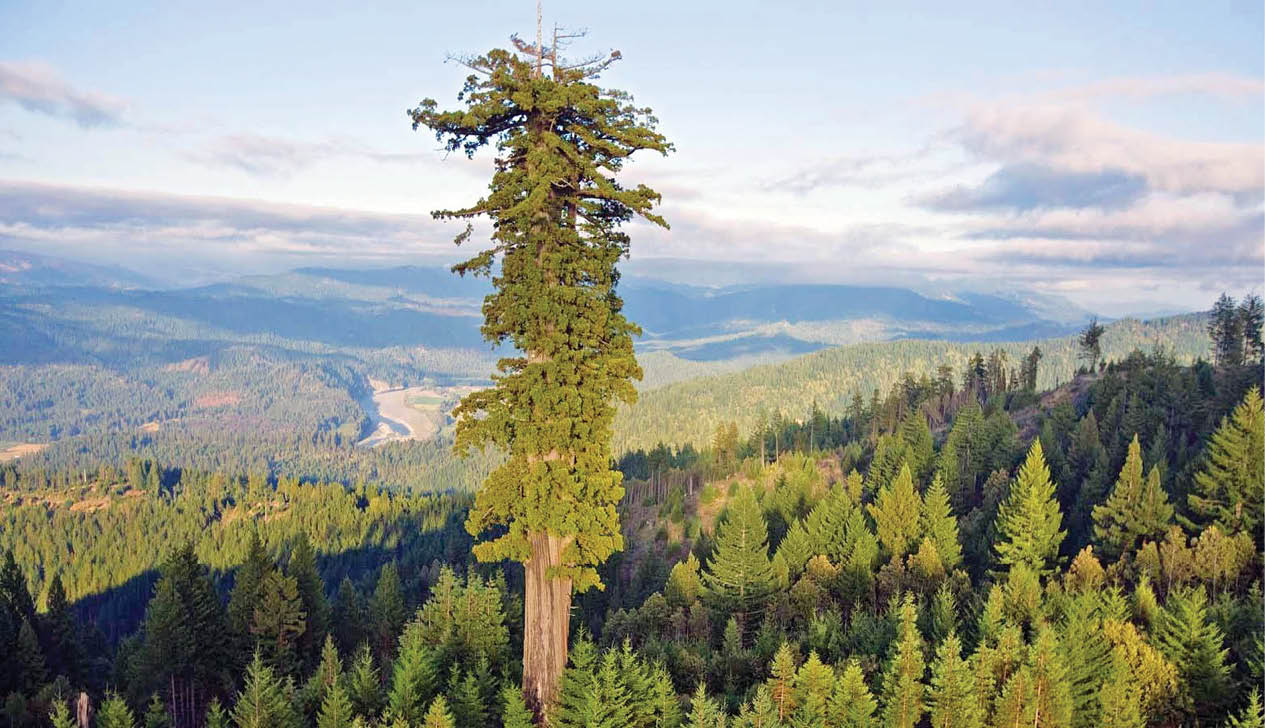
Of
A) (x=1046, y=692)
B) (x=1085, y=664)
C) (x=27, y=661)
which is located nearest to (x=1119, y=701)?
(x=1046, y=692)

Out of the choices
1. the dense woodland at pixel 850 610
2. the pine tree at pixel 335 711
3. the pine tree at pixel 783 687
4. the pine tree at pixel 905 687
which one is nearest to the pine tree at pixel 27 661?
the dense woodland at pixel 850 610

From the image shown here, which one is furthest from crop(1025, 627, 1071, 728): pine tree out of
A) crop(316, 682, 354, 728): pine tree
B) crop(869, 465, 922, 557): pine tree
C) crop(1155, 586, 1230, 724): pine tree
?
crop(869, 465, 922, 557): pine tree

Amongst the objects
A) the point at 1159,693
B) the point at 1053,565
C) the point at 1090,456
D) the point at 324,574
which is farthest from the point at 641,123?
the point at 324,574

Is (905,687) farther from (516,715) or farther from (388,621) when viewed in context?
(388,621)

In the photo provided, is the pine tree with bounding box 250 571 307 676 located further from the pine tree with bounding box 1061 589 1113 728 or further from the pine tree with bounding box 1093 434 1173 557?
the pine tree with bounding box 1093 434 1173 557

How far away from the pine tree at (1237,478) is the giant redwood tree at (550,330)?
43945mm

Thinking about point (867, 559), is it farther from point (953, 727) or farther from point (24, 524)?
point (24, 524)

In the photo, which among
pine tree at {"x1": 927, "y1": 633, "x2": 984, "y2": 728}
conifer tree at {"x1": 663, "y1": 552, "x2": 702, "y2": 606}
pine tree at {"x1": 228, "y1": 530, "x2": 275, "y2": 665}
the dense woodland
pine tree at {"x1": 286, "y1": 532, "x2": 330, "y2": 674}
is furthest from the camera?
conifer tree at {"x1": 663, "y1": 552, "x2": 702, "y2": 606}

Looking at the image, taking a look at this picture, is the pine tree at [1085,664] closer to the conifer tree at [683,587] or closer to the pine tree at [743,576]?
the pine tree at [743,576]

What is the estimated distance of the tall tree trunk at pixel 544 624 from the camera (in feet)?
69.2

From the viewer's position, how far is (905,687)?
2550 centimetres

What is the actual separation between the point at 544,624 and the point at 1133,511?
44.2 metres

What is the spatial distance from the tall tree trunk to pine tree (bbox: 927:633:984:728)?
12076 mm

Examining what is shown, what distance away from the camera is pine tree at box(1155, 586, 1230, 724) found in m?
27.1
